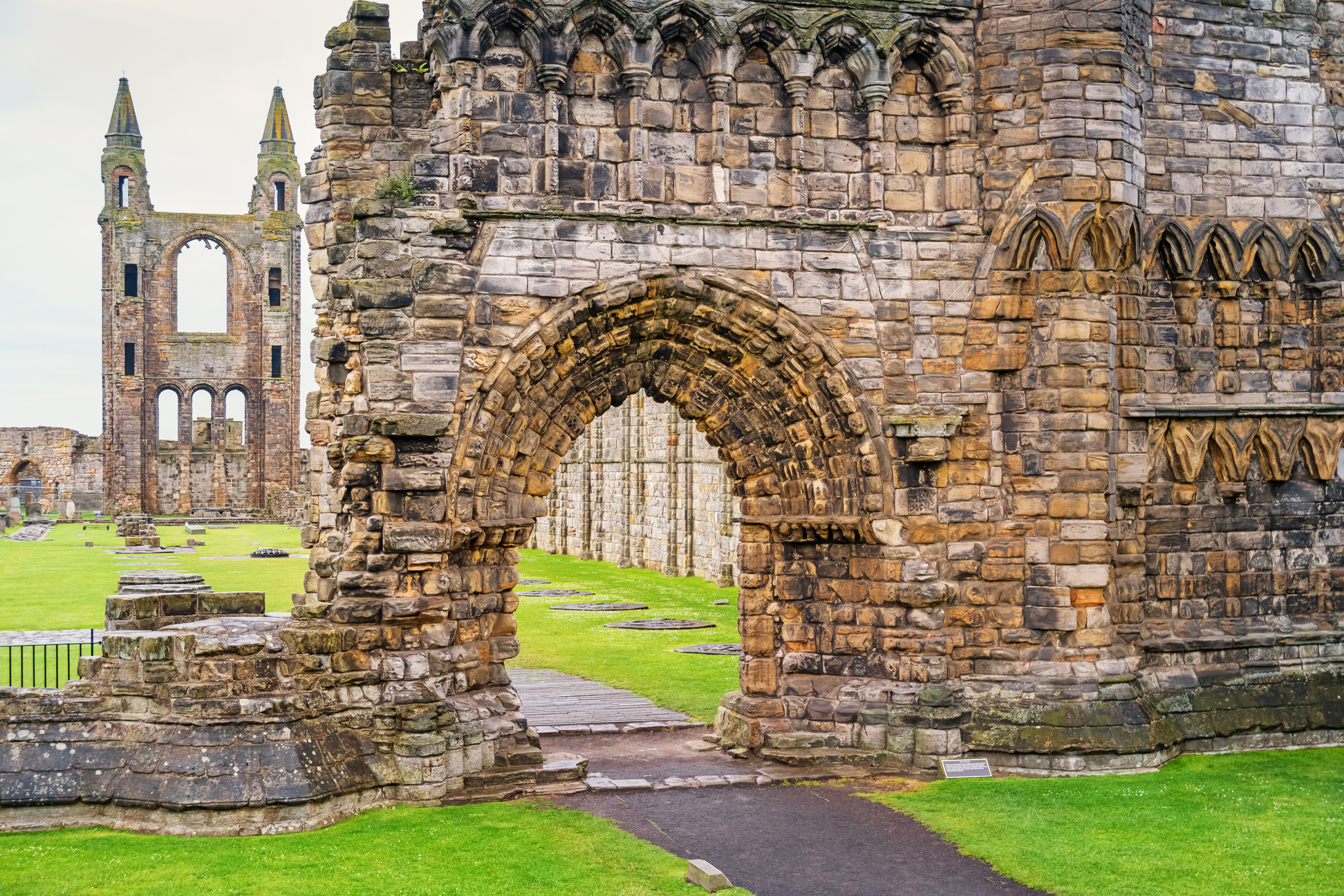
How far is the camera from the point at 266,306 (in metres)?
60.4

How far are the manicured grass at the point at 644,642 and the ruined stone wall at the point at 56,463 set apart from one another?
1580 inches

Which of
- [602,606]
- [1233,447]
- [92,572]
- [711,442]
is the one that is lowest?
[602,606]

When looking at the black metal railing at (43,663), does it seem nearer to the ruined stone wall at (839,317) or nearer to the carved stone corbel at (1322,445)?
the ruined stone wall at (839,317)

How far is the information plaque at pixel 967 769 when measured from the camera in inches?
384

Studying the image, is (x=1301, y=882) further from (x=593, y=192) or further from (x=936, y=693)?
(x=593, y=192)

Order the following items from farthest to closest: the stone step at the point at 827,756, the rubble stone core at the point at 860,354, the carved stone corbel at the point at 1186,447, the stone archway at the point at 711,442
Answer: the carved stone corbel at the point at 1186,447, the stone step at the point at 827,756, the rubble stone core at the point at 860,354, the stone archway at the point at 711,442

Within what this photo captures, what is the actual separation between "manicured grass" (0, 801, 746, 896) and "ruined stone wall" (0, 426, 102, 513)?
54.9 meters

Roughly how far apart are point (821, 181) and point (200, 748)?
6347 millimetres

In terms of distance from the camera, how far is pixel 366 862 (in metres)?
7.71

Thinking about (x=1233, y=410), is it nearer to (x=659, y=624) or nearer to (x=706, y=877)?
(x=706, y=877)

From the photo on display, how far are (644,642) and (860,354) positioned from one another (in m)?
8.15

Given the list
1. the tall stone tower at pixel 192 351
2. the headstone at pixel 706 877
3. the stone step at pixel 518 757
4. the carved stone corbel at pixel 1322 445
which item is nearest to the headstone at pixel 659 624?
the stone step at pixel 518 757

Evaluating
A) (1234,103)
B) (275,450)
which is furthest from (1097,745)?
(275,450)

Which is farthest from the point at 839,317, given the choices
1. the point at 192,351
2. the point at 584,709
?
the point at 192,351
